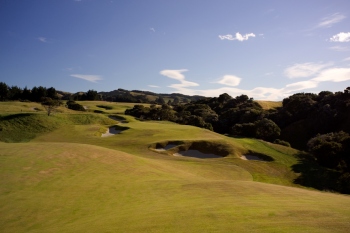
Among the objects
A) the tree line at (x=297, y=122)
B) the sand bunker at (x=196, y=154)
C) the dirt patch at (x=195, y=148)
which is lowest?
the sand bunker at (x=196, y=154)

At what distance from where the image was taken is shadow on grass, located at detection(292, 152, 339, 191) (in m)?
33.2

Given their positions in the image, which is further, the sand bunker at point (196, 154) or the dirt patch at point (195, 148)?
the dirt patch at point (195, 148)

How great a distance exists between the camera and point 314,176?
1420 inches

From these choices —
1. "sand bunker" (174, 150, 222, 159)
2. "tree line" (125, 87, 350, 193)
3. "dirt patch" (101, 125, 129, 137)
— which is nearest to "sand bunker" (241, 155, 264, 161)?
"sand bunker" (174, 150, 222, 159)

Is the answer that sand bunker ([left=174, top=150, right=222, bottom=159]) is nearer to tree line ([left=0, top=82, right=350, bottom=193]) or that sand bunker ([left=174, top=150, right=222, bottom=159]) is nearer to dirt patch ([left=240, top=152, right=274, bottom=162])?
dirt patch ([left=240, top=152, right=274, bottom=162])

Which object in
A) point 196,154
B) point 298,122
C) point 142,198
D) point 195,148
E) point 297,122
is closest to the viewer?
point 142,198

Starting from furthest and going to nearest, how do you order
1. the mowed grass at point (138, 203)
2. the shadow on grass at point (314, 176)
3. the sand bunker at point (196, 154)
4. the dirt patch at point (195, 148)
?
1. the dirt patch at point (195, 148)
2. the sand bunker at point (196, 154)
3. the shadow on grass at point (314, 176)
4. the mowed grass at point (138, 203)

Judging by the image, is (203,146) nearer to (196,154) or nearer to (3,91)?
(196,154)

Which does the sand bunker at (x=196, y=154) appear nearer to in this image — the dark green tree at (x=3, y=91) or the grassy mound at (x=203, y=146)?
the grassy mound at (x=203, y=146)

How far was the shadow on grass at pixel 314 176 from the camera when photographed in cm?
3319

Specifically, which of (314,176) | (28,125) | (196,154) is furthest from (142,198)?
(28,125)

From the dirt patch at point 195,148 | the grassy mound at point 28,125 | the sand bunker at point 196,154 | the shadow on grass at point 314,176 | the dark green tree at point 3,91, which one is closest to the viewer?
the shadow on grass at point 314,176

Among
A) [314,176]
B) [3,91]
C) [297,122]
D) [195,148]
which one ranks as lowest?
[314,176]

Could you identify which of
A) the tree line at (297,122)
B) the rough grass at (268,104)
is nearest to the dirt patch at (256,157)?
the tree line at (297,122)
